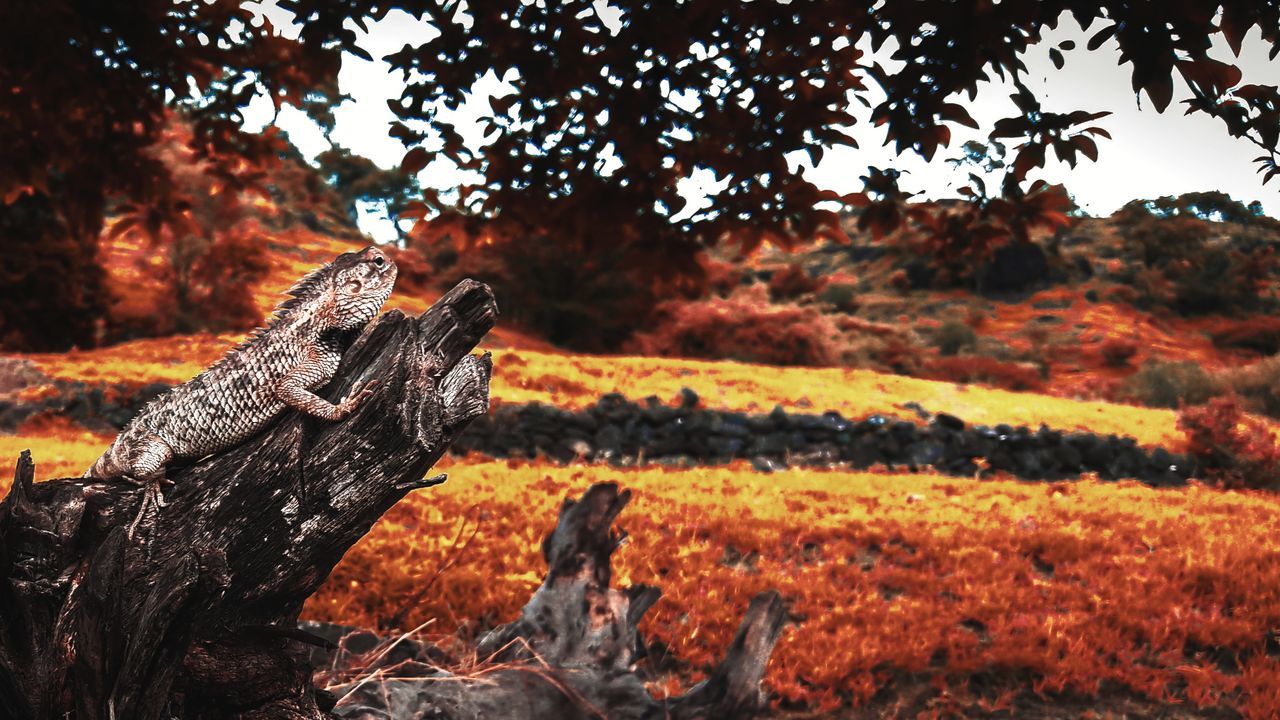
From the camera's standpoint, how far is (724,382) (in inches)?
699

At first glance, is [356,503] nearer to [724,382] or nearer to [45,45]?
[45,45]

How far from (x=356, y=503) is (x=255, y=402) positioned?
1.65 ft

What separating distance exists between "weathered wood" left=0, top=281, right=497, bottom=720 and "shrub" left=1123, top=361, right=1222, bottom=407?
90.2 feet

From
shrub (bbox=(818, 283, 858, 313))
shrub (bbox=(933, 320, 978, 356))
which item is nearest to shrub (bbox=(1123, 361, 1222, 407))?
shrub (bbox=(933, 320, 978, 356))

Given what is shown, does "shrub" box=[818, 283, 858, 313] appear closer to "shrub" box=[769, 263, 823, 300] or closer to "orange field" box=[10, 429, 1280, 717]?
"shrub" box=[769, 263, 823, 300]

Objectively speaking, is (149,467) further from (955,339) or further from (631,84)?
(955,339)

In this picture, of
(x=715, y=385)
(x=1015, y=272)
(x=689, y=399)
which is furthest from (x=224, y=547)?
(x=1015, y=272)

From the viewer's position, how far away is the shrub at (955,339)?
1470 inches

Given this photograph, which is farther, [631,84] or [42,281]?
[42,281]

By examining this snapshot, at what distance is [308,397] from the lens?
112 inches

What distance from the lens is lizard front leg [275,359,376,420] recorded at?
2842mm

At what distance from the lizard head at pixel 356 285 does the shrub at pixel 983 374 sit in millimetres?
28073

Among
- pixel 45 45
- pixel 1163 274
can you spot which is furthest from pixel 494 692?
pixel 1163 274

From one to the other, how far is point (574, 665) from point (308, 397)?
244cm
